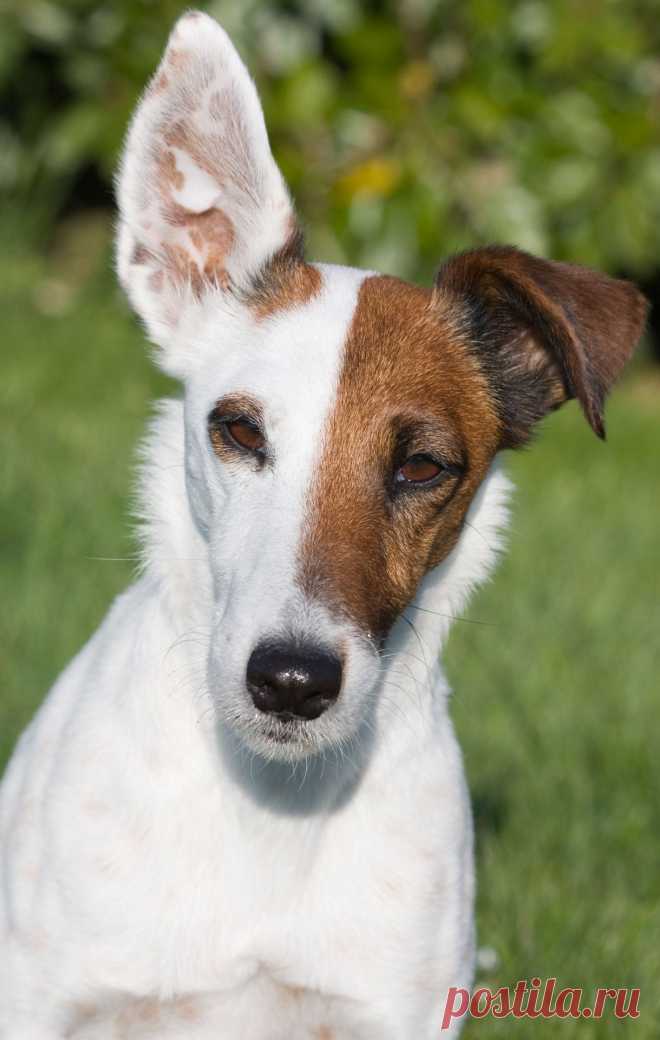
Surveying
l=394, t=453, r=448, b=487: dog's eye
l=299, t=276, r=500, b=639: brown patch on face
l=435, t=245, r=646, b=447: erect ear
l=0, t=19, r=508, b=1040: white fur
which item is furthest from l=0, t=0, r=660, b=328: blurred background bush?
l=394, t=453, r=448, b=487: dog's eye

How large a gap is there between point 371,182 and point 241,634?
7.49m

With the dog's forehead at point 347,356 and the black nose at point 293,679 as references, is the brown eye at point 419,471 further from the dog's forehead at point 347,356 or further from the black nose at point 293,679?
the black nose at point 293,679

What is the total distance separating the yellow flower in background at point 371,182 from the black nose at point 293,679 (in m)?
7.42

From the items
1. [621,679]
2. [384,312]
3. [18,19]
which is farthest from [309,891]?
[18,19]

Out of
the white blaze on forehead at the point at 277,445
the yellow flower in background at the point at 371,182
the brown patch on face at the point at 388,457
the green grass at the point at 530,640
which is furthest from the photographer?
the yellow flower in background at the point at 371,182

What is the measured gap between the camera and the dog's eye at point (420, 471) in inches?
138

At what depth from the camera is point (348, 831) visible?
362cm

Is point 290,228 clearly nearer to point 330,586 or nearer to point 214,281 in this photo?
point 214,281

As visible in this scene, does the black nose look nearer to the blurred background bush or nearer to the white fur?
the white fur

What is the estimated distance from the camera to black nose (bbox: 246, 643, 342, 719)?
9.95 ft

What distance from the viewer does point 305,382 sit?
11.2 feet

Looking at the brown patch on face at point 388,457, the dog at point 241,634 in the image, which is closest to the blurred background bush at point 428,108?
the dog at point 241,634

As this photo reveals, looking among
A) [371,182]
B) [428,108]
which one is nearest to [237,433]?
[371,182]

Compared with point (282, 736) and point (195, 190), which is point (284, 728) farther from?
point (195, 190)
